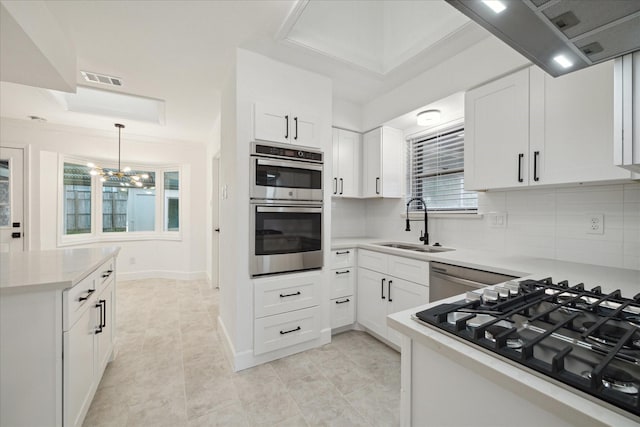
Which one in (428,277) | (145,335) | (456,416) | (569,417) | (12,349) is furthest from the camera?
(145,335)

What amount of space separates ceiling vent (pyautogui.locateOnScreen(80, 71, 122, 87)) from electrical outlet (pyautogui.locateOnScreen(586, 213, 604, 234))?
4.12 meters

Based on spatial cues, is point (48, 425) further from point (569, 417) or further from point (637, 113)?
point (637, 113)

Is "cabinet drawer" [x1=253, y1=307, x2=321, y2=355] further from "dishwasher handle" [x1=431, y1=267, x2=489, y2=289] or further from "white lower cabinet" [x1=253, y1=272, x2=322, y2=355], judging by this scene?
"dishwasher handle" [x1=431, y1=267, x2=489, y2=289]

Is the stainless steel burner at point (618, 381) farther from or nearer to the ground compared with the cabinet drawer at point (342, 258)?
farther from the ground

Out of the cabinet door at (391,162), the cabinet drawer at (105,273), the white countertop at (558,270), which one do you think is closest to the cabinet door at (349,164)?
the cabinet door at (391,162)

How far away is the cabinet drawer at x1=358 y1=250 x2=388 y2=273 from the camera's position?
2455 mm

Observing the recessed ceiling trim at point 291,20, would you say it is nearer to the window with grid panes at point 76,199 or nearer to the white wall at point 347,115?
the white wall at point 347,115

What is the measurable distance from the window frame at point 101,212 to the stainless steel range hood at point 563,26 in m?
5.36

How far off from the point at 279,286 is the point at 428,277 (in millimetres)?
1189

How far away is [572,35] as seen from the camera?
801 mm

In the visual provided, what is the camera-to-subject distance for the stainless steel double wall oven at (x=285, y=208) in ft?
7.20

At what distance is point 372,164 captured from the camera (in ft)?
10.1

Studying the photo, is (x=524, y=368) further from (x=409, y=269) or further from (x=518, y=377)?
(x=409, y=269)

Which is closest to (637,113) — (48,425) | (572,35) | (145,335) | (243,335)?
(572,35)
